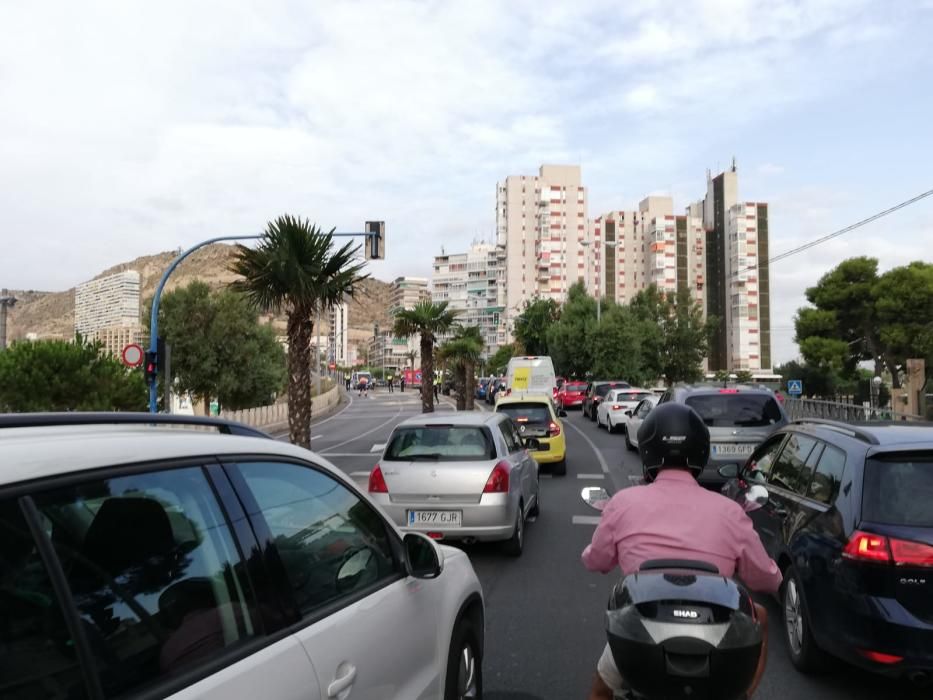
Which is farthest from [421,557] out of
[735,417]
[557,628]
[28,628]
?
[735,417]

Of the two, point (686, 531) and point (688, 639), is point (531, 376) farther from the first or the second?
point (688, 639)

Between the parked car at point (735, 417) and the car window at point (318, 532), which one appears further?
the parked car at point (735, 417)

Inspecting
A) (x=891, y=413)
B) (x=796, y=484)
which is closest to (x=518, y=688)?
(x=796, y=484)

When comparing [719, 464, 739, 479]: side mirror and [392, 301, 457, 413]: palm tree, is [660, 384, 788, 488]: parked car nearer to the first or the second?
[719, 464, 739, 479]: side mirror

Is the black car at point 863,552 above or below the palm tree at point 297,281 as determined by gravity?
below

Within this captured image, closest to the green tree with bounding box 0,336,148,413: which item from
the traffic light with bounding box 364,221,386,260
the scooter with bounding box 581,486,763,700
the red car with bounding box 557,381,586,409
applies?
the traffic light with bounding box 364,221,386,260

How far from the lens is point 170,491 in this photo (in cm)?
204

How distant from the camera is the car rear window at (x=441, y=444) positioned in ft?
28.3

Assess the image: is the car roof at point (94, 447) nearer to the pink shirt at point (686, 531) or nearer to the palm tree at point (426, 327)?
the pink shirt at point (686, 531)

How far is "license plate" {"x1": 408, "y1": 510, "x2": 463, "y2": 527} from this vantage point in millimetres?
8281

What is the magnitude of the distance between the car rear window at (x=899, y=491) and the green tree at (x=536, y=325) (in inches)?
3056

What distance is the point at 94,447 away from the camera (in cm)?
182

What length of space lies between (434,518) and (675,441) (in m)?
5.51

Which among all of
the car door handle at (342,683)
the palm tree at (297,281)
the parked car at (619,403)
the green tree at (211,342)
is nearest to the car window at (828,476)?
the car door handle at (342,683)
